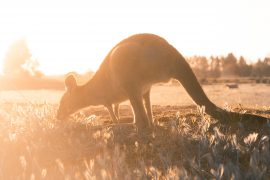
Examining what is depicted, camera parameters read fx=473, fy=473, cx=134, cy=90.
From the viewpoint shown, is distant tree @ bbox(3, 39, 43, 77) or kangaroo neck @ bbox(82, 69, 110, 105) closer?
kangaroo neck @ bbox(82, 69, 110, 105)

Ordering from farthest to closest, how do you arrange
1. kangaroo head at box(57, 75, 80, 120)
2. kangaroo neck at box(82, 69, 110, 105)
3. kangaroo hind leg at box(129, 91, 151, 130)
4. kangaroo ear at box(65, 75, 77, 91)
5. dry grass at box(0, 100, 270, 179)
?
kangaroo head at box(57, 75, 80, 120)
kangaroo ear at box(65, 75, 77, 91)
kangaroo neck at box(82, 69, 110, 105)
kangaroo hind leg at box(129, 91, 151, 130)
dry grass at box(0, 100, 270, 179)

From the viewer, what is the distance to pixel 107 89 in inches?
366

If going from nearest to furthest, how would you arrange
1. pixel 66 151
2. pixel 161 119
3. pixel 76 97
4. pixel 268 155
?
pixel 268 155, pixel 66 151, pixel 161 119, pixel 76 97

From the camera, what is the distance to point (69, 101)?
10391 millimetres

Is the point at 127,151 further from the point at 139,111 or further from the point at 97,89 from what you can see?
the point at 97,89

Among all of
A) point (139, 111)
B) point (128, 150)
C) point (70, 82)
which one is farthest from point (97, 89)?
point (128, 150)

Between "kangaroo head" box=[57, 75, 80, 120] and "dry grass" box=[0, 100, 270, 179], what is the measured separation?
67.9 inches

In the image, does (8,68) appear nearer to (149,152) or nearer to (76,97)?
(76,97)

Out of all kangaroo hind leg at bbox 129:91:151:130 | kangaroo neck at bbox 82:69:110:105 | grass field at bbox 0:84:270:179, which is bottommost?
grass field at bbox 0:84:270:179

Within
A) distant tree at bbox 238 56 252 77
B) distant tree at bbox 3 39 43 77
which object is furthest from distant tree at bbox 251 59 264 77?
distant tree at bbox 3 39 43 77

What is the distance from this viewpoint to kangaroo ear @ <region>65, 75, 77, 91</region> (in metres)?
10.1

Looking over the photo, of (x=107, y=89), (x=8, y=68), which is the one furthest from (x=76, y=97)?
(x=8, y=68)

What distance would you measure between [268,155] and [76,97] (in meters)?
6.13

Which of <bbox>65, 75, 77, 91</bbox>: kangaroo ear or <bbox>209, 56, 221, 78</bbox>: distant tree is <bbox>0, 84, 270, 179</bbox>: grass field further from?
<bbox>209, 56, 221, 78</bbox>: distant tree
